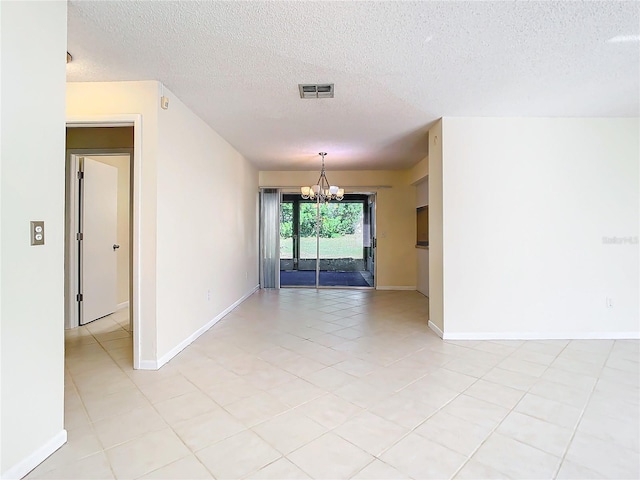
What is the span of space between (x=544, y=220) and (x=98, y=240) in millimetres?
5455

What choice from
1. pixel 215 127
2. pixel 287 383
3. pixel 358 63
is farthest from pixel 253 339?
pixel 358 63

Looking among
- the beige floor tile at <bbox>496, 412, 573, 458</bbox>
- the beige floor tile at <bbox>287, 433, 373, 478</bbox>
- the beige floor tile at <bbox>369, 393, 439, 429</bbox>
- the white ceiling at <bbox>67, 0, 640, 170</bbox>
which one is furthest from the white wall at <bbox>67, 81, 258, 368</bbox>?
the beige floor tile at <bbox>496, 412, 573, 458</bbox>

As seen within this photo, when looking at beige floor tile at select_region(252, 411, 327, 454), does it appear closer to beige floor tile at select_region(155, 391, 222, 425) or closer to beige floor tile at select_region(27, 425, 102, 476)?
beige floor tile at select_region(155, 391, 222, 425)

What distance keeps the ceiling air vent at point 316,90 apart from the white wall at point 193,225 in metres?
1.17

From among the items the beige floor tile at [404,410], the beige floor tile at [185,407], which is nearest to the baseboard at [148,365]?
the beige floor tile at [185,407]

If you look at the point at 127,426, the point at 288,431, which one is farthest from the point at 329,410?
the point at 127,426

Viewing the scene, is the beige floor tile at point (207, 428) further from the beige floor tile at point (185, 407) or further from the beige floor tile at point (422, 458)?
the beige floor tile at point (422, 458)

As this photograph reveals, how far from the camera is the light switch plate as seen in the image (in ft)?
5.05

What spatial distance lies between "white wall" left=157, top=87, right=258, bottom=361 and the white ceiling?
391 millimetres

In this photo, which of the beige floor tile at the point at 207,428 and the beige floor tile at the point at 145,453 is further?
the beige floor tile at the point at 207,428

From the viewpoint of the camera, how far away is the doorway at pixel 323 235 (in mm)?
7180

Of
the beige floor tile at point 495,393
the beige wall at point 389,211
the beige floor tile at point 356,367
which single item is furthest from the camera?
the beige wall at point 389,211

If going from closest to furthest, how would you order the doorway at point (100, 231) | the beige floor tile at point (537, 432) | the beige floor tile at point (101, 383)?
the beige floor tile at point (537, 432), the beige floor tile at point (101, 383), the doorway at point (100, 231)

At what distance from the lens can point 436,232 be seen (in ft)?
12.5
